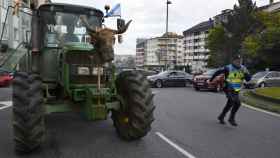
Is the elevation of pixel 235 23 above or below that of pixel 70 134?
above

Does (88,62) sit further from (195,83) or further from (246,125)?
(195,83)

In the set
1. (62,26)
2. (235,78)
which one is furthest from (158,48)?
(62,26)

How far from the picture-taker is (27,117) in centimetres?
636

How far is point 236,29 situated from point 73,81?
54466 millimetres

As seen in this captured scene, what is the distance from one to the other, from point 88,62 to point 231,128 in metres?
4.38

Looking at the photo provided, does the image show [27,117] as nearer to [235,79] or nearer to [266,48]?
[235,79]

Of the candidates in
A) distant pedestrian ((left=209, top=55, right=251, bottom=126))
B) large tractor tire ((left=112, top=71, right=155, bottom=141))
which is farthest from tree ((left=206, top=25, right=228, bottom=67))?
large tractor tire ((left=112, top=71, right=155, bottom=141))

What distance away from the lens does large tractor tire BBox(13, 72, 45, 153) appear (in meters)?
6.37

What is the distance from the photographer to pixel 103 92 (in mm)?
6891

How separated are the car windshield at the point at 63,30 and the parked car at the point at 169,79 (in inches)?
801

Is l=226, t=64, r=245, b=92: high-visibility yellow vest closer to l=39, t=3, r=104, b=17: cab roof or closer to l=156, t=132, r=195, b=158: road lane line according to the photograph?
l=156, t=132, r=195, b=158: road lane line

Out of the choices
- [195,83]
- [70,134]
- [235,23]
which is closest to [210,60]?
[235,23]

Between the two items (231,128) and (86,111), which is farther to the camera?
(231,128)

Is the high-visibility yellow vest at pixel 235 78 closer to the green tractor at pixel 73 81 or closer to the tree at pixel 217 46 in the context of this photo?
the green tractor at pixel 73 81
